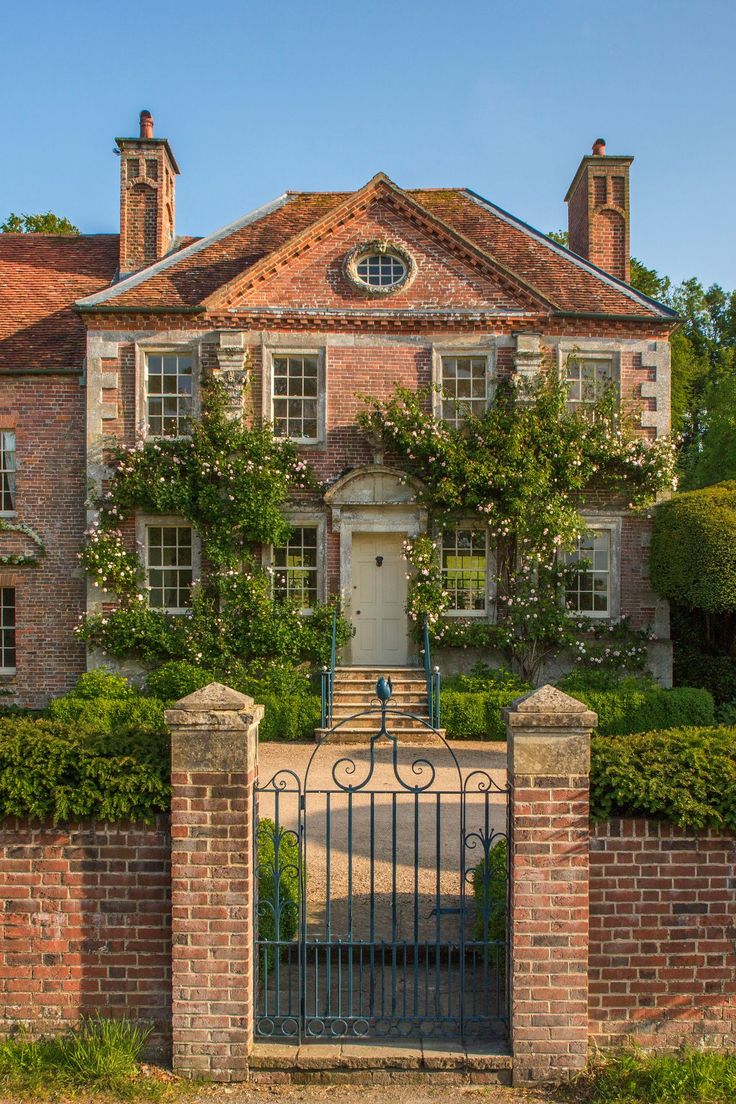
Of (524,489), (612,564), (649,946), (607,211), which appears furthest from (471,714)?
(607,211)

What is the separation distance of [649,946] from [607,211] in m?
16.9

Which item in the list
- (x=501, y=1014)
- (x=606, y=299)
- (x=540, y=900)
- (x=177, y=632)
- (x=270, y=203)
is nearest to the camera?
(x=540, y=900)

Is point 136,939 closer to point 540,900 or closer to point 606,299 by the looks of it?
point 540,900

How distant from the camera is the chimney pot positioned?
59.8 feet

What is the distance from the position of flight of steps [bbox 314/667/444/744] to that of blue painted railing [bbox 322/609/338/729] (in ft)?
0.35

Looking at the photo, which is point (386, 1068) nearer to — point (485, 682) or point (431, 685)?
point (431, 685)

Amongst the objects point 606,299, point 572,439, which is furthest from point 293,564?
point 606,299

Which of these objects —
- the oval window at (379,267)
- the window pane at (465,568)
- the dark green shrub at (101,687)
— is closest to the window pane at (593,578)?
the window pane at (465,568)

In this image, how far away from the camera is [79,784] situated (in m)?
4.83

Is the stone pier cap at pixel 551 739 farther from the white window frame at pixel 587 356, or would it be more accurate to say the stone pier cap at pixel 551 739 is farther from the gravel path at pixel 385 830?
the white window frame at pixel 587 356

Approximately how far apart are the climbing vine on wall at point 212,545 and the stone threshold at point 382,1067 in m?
11.0

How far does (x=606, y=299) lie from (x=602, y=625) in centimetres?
634

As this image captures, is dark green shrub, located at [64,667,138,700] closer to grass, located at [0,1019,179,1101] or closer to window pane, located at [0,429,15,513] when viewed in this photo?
window pane, located at [0,429,15,513]

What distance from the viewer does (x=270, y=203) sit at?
61.0 feet
